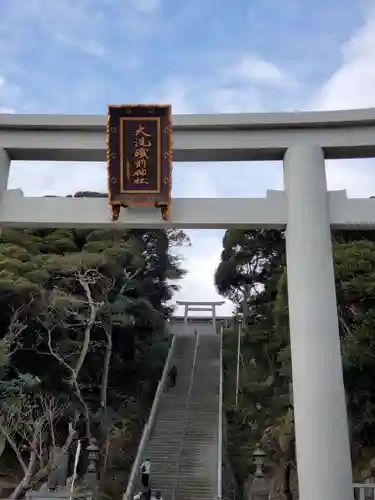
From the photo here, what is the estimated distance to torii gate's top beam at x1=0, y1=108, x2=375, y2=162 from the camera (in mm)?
7223

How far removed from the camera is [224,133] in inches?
289

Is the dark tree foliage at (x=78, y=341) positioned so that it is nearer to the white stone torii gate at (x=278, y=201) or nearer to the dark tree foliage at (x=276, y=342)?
the dark tree foliage at (x=276, y=342)

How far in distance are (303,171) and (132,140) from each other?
224cm

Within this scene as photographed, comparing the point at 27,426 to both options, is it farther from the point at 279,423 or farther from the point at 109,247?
the point at 109,247

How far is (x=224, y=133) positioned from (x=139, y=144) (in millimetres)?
1155

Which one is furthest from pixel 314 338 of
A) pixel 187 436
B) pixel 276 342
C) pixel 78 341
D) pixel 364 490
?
pixel 276 342

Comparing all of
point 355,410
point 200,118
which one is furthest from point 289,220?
point 355,410

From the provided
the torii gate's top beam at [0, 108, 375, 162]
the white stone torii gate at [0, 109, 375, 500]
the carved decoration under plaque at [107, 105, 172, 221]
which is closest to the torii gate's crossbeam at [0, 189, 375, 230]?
the white stone torii gate at [0, 109, 375, 500]

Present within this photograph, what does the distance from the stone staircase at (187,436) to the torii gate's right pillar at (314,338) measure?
590 cm

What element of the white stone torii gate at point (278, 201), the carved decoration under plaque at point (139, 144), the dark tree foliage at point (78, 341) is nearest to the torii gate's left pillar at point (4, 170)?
the white stone torii gate at point (278, 201)

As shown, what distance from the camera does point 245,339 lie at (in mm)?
22391

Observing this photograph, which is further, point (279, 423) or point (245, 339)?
point (245, 339)

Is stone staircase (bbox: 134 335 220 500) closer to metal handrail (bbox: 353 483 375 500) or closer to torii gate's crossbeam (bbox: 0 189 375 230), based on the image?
metal handrail (bbox: 353 483 375 500)

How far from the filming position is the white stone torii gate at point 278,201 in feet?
21.8
